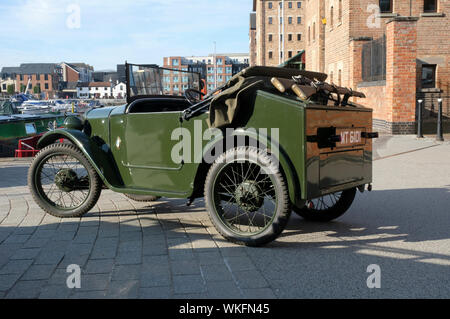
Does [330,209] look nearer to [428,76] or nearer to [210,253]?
[210,253]

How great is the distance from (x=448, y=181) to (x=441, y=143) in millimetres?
5646

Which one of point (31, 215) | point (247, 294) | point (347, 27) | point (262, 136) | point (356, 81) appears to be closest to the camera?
point (247, 294)

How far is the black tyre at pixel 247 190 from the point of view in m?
4.11

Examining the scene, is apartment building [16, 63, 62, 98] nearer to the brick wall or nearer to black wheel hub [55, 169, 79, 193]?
the brick wall

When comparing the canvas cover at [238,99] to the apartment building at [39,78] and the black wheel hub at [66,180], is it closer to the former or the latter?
the black wheel hub at [66,180]

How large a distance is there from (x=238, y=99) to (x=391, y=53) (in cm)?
1240

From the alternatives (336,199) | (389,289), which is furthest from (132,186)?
(389,289)

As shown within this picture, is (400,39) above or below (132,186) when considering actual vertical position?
above

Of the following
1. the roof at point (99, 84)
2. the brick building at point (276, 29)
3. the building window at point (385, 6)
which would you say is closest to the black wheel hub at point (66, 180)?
the building window at point (385, 6)

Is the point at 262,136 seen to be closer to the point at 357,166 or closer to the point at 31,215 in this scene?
the point at 357,166

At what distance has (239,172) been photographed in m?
4.73

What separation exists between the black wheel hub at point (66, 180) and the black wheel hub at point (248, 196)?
2226 mm

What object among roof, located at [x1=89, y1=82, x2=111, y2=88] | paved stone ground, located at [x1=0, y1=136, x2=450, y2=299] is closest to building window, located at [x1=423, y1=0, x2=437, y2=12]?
paved stone ground, located at [x1=0, y1=136, x2=450, y2=299]

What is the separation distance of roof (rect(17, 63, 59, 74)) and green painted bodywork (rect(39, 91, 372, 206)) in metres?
162
